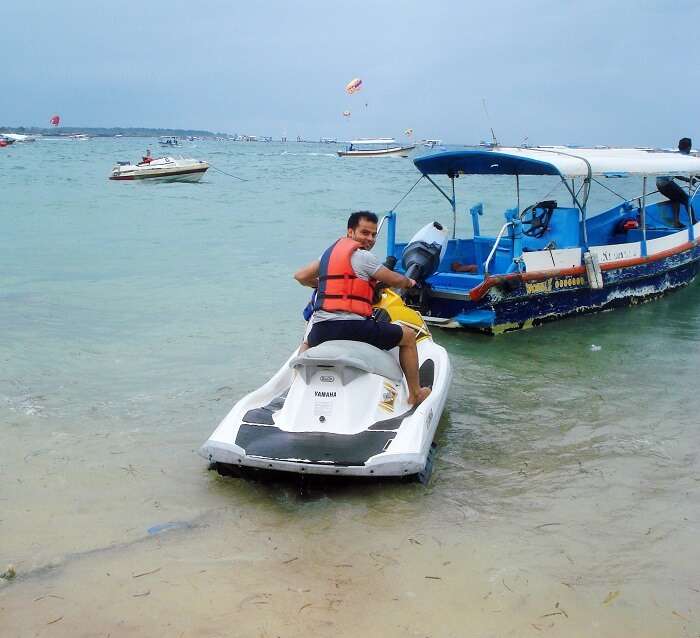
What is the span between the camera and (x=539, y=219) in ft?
39.3

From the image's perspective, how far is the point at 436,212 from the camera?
1177 inches

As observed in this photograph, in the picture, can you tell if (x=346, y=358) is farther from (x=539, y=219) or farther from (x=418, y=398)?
(x=539, y=219)

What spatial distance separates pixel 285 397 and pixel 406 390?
36.5 inches

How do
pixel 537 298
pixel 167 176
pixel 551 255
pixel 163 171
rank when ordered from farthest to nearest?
pixel 167 176
pixel 163 171
pixel 551 255
pixel 537 298

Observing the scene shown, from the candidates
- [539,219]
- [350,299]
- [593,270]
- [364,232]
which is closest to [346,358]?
[350,299]

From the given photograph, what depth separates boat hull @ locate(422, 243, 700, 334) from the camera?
9.76 meters

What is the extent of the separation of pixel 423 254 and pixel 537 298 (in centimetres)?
182

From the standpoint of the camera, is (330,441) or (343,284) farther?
(343,284)

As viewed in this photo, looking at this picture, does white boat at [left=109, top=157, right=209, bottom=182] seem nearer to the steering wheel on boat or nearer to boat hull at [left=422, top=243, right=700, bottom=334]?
the steering wheel on boat

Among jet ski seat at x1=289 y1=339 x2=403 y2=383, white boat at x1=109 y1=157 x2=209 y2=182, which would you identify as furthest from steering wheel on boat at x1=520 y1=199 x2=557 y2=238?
white boat at x1=109 y1=157 x2=209 y2=182

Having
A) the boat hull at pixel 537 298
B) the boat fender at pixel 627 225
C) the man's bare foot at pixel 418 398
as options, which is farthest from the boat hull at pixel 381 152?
the man's bare foot at pixel 418 398

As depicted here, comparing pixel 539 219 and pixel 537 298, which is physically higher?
pixel 539 219

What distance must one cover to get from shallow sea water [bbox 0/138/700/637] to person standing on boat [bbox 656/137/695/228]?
4.17m

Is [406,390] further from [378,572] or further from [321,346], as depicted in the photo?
[378,572]
